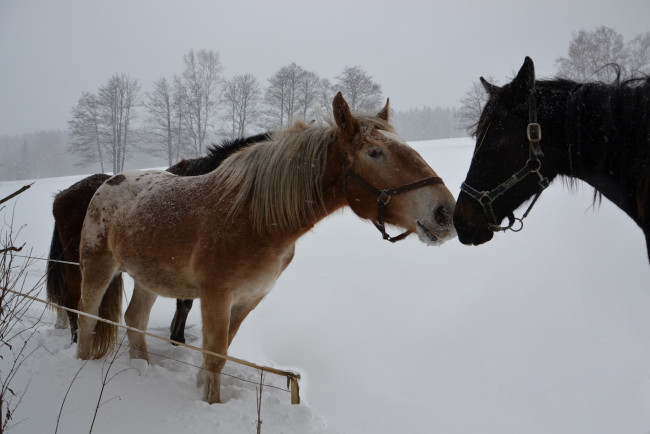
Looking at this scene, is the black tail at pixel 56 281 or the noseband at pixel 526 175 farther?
the black tail at pixel 56 281

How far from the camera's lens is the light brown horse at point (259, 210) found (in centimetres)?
228

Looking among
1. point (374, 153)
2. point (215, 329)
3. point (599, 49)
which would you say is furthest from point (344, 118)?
point (599, 49)

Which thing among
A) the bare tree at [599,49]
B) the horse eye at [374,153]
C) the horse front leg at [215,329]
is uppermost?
the bare tree at [599,49]

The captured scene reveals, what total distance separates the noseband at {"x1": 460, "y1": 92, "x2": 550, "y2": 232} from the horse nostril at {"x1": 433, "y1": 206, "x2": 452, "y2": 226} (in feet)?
0.62

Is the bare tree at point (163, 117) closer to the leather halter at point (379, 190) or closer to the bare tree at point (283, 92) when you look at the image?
the bare tree at point (283, 92)

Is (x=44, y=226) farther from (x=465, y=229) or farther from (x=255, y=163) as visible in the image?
(x=465, y=229)

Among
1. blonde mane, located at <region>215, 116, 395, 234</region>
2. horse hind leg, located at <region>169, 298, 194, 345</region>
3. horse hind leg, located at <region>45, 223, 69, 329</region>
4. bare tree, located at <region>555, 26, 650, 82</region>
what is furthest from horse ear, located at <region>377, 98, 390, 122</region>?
bare tree, located at <region>555, 26, 650, 82</region>

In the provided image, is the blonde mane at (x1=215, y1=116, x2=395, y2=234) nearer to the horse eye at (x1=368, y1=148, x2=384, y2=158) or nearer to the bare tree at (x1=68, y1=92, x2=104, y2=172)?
the horse eye at (x1=368, y1=148, x2=384, y2=158)

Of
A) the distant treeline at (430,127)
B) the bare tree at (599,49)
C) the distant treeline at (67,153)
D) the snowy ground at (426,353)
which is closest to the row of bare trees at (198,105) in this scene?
the bare tree at (599,49)

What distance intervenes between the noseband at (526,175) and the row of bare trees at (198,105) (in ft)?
75.7

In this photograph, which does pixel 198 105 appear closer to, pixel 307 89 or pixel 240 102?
pixel 240 102

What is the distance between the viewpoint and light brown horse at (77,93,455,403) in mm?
2279

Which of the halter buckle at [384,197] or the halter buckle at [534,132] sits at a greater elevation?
the halter buckle at [534,132]

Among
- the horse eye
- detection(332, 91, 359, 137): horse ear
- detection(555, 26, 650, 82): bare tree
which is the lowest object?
the horse eye
